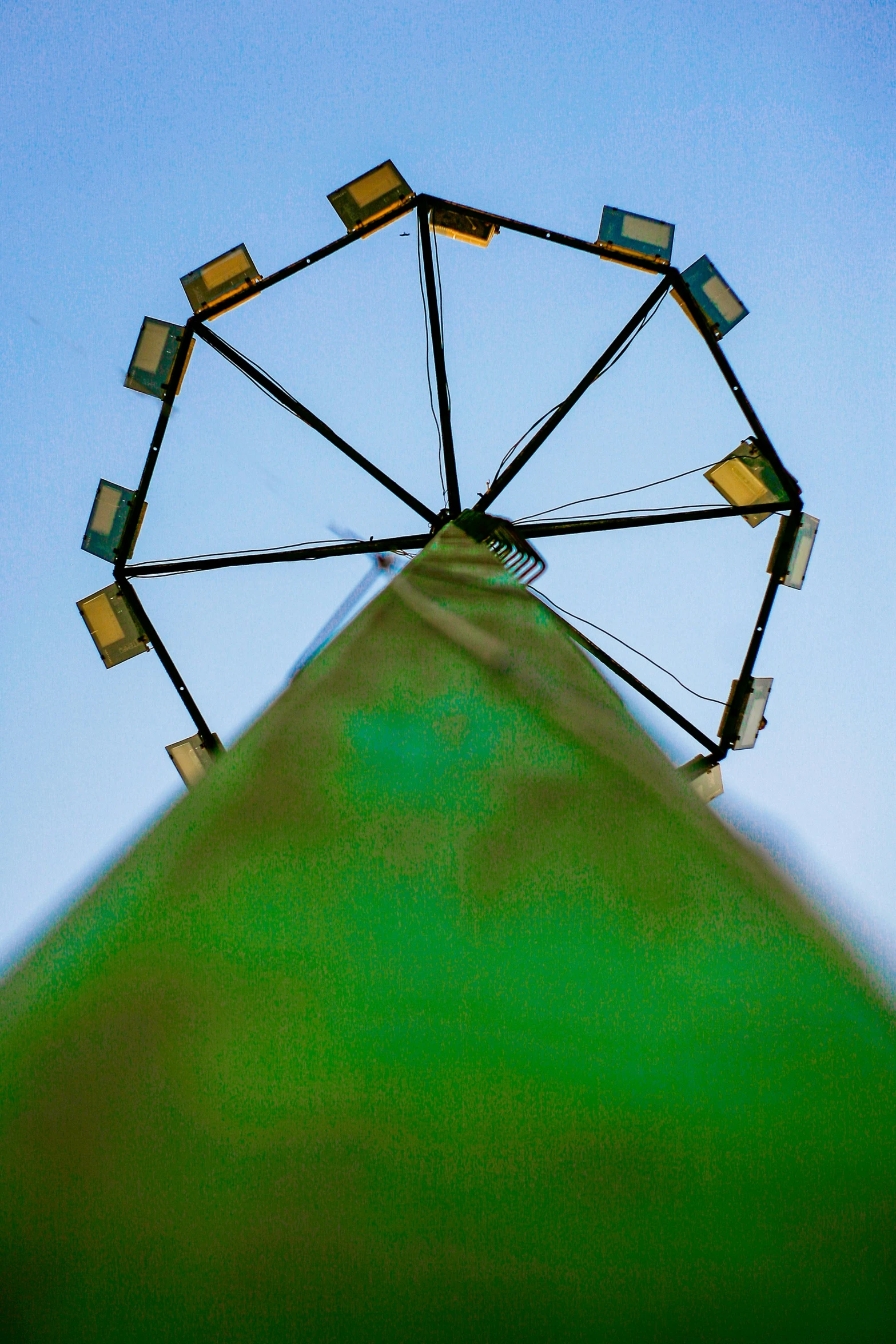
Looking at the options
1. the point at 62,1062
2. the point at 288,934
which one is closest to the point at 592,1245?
the point at 288,934

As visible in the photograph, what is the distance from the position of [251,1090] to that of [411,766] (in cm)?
44

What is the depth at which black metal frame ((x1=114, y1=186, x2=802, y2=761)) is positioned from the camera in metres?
3.99

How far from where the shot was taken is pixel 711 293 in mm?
4121

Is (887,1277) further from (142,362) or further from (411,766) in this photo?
(142,362)

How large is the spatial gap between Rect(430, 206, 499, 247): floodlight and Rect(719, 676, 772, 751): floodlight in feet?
8.35

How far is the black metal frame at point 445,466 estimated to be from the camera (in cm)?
399

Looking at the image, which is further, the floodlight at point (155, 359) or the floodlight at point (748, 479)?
the floodlight at point (748, 479)

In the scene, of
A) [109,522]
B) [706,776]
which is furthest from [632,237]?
[109,522]

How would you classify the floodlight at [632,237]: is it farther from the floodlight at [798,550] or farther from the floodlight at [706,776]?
the floodlight at [706,776]

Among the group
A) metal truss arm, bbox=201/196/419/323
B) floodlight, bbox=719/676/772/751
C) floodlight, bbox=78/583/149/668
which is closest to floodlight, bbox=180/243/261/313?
metal truss arm, bbox=201/196/419/323

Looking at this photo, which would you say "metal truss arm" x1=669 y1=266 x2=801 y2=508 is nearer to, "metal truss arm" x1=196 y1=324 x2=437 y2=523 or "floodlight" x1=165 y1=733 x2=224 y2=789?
"metal truss arm" x1=196 y1=324 x2=437 y2=523

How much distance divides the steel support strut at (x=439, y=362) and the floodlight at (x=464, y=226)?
0.06m

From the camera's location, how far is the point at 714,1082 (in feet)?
2.49

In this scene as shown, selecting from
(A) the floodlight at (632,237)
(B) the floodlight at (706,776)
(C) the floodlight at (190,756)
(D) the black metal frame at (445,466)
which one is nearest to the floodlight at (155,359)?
(D) the black metal frame at (445,466)
